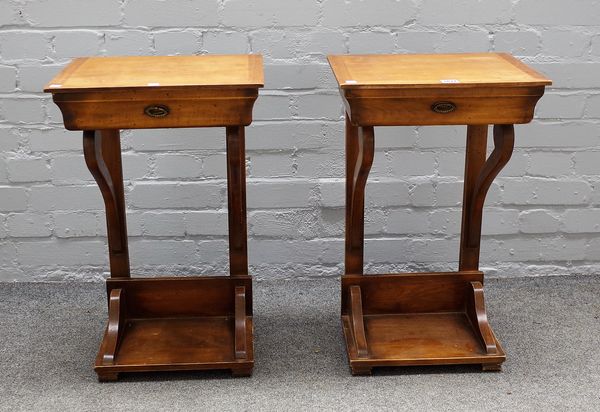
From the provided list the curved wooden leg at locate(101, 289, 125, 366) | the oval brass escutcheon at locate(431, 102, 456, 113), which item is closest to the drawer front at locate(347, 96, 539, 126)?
the oval brass escutcheon at locate(431, 102, 456, 113)

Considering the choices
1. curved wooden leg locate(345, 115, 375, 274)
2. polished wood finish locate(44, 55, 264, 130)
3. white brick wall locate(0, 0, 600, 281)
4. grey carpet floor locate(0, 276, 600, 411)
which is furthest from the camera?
white brick wall locate(0, 0, 600, 281)

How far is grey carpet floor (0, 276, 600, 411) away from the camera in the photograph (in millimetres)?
2350

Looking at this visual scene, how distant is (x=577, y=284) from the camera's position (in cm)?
307

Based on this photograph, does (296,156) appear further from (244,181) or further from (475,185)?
(475,185)

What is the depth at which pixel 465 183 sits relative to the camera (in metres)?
2.62

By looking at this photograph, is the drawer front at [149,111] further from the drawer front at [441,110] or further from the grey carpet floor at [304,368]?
the grey carpet floor at [304,368]

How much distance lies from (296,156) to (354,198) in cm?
46

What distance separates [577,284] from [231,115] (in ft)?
4.97

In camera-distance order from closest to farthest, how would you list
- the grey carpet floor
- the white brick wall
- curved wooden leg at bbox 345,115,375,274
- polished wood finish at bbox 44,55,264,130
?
1. polished wood finish at bbox 44,55,264,130
2. the grey carpet floor
3. curved wooden leg at bbox 345,115,375,274
4. the white brick wall

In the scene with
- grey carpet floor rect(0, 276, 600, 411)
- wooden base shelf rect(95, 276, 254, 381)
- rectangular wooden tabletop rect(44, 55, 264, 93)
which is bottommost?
grey carpet floor rect(0, 276, 600, 411)

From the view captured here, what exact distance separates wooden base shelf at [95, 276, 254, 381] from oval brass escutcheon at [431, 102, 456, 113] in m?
0.81

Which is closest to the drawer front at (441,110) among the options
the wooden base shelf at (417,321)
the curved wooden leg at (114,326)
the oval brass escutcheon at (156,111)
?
the oval brass escutcheon at (156,111)

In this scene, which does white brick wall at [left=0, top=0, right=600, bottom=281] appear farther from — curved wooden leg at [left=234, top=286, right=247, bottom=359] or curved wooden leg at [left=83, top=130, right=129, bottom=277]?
curved wooden leg at [left=234, top=286, right=247, bottom=359]

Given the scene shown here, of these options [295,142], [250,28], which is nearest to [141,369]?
[295,142]
